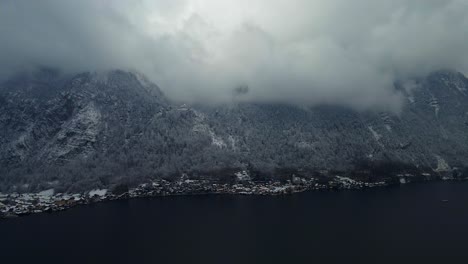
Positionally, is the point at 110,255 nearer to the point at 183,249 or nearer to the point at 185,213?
the point at 183,249

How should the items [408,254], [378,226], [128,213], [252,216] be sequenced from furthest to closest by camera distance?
[128,213] → [252,216] → [378,226] → [408,254]

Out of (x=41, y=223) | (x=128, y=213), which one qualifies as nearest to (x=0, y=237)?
(x=41, y=223)

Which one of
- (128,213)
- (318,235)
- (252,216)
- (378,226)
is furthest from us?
(128,213)

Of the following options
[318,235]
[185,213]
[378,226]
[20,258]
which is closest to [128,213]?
[185,213]

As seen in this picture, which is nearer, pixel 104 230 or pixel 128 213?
pixel 104 230

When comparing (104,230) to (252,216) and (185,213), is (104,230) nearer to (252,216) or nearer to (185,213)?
(185,213)

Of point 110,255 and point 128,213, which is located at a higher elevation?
point 128,213
